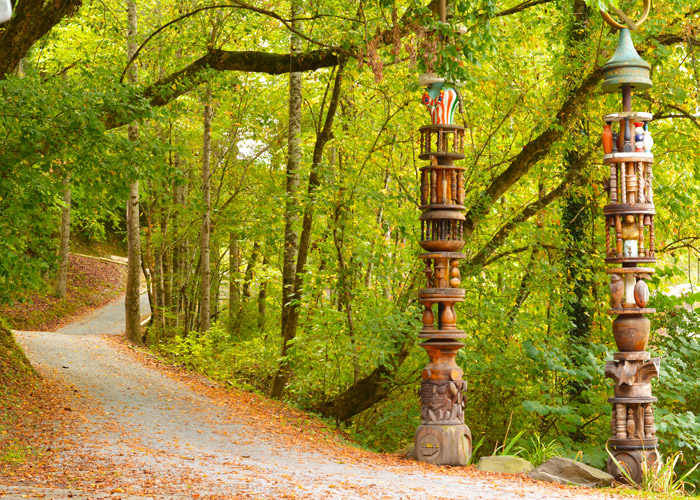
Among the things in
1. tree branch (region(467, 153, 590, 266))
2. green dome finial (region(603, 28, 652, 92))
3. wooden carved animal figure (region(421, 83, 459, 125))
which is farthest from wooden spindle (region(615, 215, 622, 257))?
tree branch (region(467, 153, 590, 266))

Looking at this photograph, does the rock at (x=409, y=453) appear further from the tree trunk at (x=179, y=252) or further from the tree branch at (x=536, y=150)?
the tree trunk at (x=179, y=252)

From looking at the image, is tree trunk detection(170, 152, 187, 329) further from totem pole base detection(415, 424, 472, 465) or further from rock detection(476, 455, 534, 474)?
rock detection(476, 455, 534, 474)

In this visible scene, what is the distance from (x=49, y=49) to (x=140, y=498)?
55.6ft

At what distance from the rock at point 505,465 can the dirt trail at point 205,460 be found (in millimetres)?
234

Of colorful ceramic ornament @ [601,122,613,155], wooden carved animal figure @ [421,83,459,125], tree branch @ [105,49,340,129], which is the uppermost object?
tree branch @ [105,49,340,129]

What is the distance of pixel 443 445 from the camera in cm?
810

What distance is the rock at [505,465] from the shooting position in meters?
7.86

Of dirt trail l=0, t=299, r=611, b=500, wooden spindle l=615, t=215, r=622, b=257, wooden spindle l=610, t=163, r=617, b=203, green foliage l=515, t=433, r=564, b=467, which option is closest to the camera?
dirt trail l=0, t=299, r=611, b=500

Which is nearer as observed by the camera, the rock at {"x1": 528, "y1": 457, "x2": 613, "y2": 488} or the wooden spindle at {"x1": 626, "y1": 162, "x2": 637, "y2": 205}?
the rock at {"x1": 528, "y1": 457, "x2": 613, "y2": 488}

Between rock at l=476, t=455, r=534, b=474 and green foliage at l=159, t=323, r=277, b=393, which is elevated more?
green foliage at l=159, t=323, r=277, b=393

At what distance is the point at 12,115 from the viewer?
29.1 ft

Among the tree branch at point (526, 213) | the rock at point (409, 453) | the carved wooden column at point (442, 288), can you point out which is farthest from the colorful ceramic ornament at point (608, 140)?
the rock at point (409, 453)

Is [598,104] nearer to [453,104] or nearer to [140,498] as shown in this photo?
[453,104]

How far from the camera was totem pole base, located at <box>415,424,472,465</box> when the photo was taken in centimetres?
809
